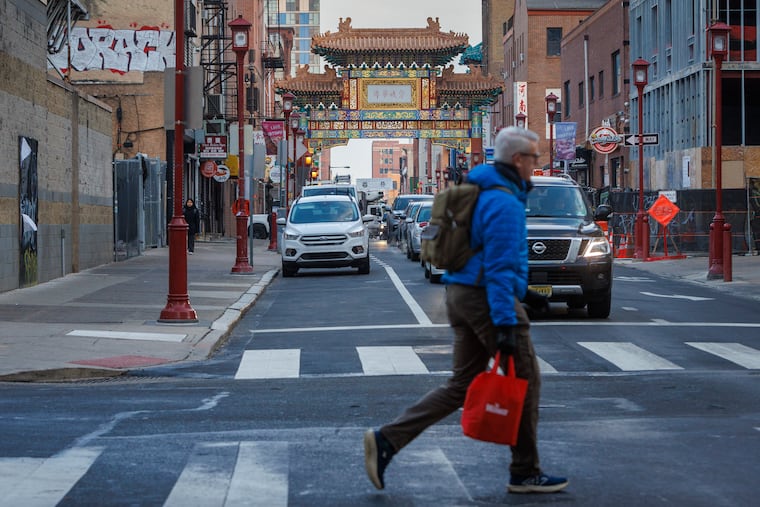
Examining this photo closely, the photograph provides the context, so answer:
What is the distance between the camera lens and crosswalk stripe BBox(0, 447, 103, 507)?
273 inches

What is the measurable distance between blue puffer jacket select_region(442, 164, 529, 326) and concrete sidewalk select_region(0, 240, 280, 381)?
22.0 ft

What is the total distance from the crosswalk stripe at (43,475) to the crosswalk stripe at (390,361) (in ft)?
14.8

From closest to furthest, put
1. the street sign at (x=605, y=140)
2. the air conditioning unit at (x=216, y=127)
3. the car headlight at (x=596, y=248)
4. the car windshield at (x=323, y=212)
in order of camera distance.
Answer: the car headlight at (x=596, y=248) → the car windshield at (x=323, y=212) → the street sign at (x=605, y=140) → the air conditioning unit at (x=216, y=127)

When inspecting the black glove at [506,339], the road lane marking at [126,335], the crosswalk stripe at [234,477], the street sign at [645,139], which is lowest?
the crosswalk stripe at [234,477]

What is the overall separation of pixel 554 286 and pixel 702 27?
1073 inches

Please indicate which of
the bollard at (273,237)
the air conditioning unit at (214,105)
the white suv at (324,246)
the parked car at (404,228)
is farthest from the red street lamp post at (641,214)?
the air conditioning unit at (214,105)

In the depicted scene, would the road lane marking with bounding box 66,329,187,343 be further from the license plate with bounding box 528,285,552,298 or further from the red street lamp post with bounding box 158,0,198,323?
the license plate with bounding box 528,285,552,298

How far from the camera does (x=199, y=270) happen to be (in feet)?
101

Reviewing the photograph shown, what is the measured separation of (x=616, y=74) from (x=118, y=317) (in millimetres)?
43988

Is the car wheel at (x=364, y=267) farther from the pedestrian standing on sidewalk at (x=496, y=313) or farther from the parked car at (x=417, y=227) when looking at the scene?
the pedestrian standing on sidewalk at (x=496, y=313)

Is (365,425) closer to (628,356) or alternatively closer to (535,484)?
(535,484)

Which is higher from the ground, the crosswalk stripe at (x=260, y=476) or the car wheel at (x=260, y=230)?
the car wheel at (x=260, y=230)

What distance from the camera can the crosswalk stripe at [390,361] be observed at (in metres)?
12.5

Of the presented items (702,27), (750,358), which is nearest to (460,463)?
(750,358)
